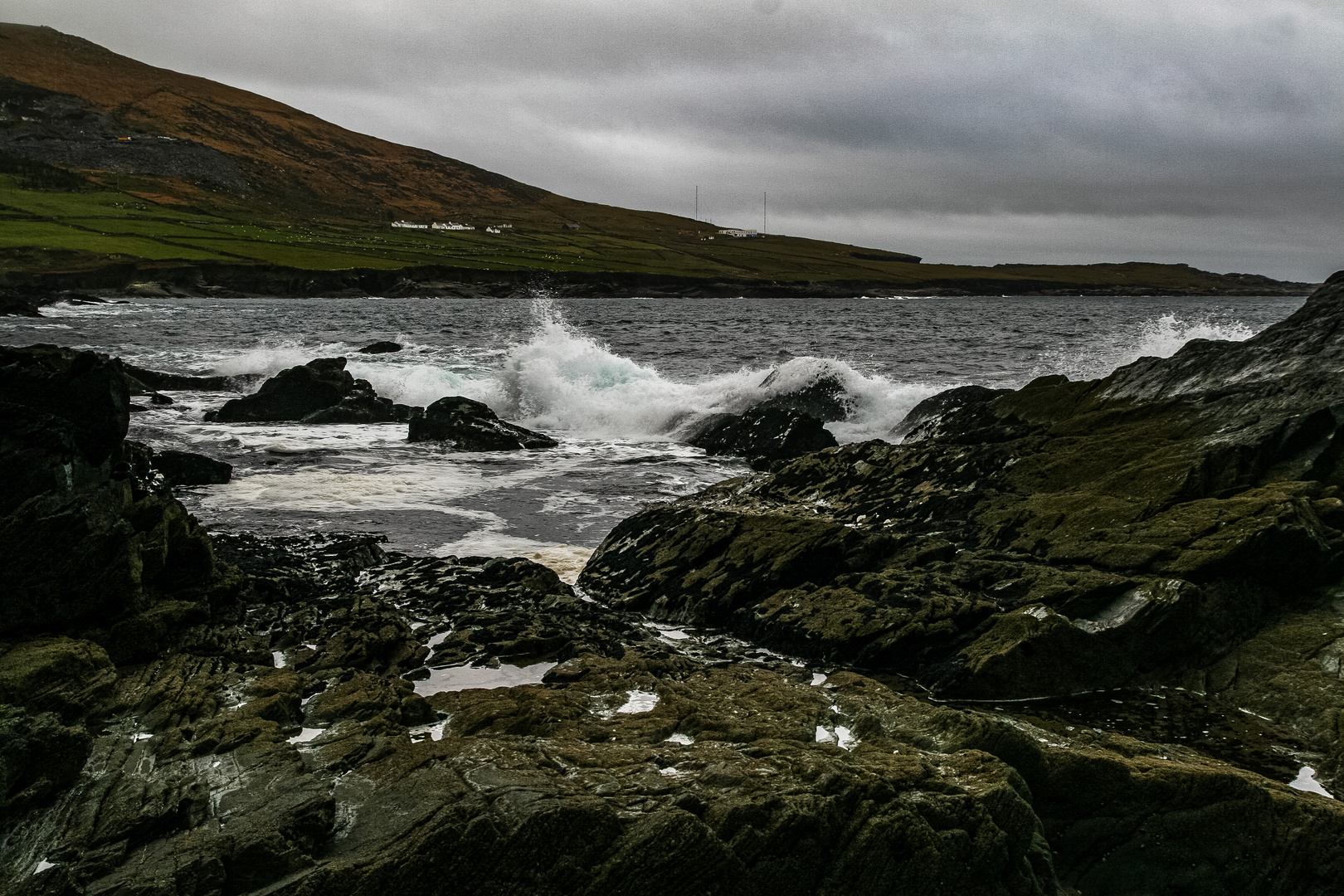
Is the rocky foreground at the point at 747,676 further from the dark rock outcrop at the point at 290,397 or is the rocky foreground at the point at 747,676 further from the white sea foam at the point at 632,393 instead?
the dark rock outcrop at the point at 290,397

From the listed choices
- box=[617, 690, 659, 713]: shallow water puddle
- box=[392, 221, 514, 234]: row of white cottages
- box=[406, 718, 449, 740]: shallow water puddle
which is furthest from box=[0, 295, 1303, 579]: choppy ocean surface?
box=[392, 221, 514, 234]: row of white cottages

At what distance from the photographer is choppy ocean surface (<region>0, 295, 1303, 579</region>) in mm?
17016

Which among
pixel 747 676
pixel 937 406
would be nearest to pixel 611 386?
pixel 937 406

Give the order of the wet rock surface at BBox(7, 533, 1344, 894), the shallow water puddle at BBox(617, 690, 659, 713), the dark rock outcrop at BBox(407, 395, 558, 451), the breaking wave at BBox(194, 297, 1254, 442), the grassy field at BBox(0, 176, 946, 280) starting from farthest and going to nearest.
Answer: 1. the grassy field at BBox(0, 176, 946, 280)
2. the breaking wave at BBox(194, 297, 1254, 442)
3. the dark rock outcrop at BBox(407, 395, 558, 451)
4. the shallow water puddle at BBox(617, 690, 659, 713)
5. the wet rock surface at BBox(7, 533, 1344, 894)

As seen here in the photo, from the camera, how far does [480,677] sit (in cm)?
880

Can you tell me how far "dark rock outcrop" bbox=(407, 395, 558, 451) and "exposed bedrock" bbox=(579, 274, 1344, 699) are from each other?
10558mm

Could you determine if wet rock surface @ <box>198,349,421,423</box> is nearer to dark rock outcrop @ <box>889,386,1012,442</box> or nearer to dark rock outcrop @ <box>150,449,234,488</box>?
dark rock outcrop @ <box>150,449,234,488</box>

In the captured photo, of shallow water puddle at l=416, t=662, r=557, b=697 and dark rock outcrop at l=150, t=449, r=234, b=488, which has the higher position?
shallow water puddle at l=416, t=662, r=557, b=697

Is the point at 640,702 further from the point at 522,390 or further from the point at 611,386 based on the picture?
the point at 522,390

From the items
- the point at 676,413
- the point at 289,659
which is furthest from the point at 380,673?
the point at 676,413

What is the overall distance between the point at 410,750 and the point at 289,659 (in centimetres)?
326

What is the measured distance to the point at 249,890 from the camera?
483 centimetres

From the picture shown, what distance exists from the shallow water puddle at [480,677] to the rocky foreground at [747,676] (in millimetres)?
49

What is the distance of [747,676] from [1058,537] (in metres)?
4.46
